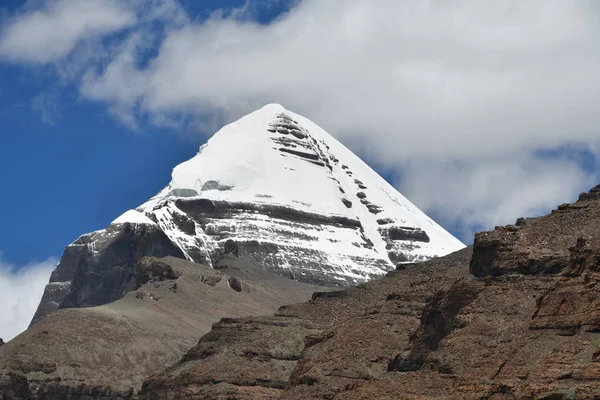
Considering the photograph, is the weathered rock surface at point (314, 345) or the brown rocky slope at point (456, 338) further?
the weathered rock surface at point (314, 345)

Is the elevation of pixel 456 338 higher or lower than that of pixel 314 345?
lower

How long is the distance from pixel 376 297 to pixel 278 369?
2065cm

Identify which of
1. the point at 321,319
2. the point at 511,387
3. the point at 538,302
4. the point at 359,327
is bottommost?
the point at 511,387

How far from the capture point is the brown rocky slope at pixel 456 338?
83125mm

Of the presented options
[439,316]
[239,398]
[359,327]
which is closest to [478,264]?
[439,316]

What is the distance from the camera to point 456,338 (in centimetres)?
9750

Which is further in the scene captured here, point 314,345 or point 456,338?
point 314,345

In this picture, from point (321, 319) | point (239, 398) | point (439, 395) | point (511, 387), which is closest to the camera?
point (511, 387)

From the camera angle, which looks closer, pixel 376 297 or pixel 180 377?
pixel 180 377

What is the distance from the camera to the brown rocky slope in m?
83.1

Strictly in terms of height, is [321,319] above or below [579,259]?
above

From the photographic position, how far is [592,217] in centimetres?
10881

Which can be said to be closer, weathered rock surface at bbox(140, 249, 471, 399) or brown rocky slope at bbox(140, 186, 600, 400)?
brown rocky slope at bbox(140, 186, 600, 400)

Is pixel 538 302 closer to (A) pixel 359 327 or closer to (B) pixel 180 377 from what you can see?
(A) pixel 359 327
